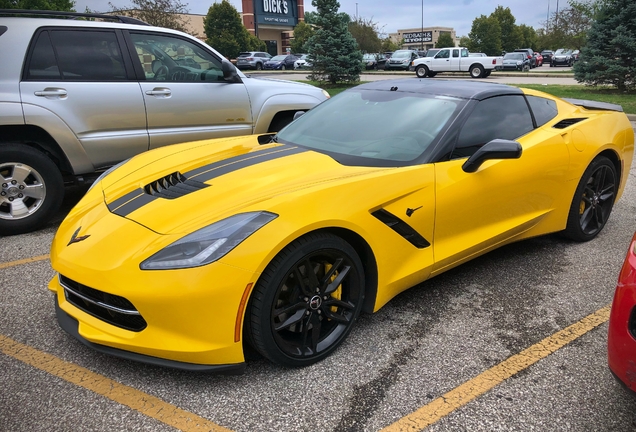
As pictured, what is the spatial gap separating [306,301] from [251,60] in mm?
42402

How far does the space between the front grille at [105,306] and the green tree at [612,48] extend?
56.5 ft

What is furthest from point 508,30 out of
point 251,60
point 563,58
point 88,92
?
point 88,92

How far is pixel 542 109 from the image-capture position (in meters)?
4.08

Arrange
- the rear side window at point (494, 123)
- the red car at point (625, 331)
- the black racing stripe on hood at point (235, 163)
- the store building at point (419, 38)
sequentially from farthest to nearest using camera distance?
the store building at point (419, 38) → the rear side window at point (494, 123) → the black racing stripe on hood at point (235, 163) → the red car at point (625, 331)

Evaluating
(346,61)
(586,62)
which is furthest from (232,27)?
(586,62)

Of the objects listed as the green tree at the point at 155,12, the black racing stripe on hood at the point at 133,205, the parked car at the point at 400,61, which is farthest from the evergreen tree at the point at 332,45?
the black racing stripe on hood at the point at 133,205

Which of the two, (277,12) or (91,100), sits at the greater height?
(277,12)

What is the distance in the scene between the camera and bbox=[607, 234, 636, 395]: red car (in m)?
1.93

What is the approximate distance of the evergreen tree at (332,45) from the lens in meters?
19.7

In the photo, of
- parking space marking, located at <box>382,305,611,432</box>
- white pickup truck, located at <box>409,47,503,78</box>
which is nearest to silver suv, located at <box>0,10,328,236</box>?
parking space marking, located at <box>382,305,611,432</box>

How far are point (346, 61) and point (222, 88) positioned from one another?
49.1ft

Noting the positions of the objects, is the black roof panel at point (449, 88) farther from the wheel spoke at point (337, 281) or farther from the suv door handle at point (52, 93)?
the suv door handle at point (52, 93)

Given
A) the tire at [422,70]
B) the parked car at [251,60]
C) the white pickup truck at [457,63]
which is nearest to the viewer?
the white pickup truck at [457,63]

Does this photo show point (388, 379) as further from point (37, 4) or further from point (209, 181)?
point (37, 4)
